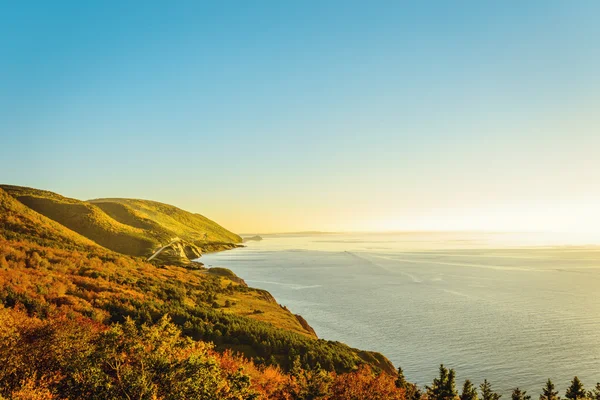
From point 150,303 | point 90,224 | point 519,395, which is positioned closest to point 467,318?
point 519,395

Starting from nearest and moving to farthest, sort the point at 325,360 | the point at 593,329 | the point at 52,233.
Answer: the point at 325,360 < the point at 593,329 < the point at 52,233

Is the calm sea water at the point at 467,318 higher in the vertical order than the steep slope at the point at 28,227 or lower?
lower

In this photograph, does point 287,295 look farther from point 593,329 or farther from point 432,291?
point 593,329

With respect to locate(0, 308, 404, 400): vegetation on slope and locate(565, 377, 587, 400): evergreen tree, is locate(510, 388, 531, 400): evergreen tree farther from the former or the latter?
locate(0, 308, 404, 400): vegetation on slope

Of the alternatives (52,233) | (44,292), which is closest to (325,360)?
(44,292)

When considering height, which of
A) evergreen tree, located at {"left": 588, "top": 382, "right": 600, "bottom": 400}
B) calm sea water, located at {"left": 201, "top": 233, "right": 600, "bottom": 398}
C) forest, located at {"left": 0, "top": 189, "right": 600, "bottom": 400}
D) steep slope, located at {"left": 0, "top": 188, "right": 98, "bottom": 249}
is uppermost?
steep slope, located at {"left": 0, "top": 188, "right": 98, "bottom": 249}

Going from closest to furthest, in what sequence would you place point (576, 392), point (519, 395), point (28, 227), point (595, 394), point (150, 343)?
point (150, 343) < point (576, 392) < point (519, 395) < point (595, 394) < point (28, 227)

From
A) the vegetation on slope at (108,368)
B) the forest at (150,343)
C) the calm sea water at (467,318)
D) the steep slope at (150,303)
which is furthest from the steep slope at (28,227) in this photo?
the vegetation on slope at (108,368)

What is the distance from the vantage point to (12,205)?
8500 cm

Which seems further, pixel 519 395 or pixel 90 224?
pixel 90 224

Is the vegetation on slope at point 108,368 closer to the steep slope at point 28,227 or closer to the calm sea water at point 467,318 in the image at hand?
the calm sea water at point 467,318

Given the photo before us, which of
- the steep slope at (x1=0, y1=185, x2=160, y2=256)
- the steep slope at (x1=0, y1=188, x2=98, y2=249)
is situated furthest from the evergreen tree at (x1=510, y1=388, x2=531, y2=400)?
the steep slope at (x1=0, y1=185, x2=160, y2=256)

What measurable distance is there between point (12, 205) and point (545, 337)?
347 ft

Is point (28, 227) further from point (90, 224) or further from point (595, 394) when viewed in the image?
point (595, 394)
